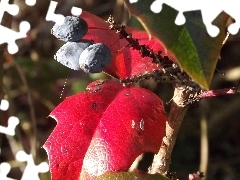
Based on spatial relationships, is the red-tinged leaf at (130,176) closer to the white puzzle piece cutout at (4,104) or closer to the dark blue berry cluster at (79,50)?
the dark blue berry cluster at (79,50)

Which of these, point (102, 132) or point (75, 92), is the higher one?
point (75, 92)

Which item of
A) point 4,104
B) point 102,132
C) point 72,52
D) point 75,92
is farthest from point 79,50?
point 75,92

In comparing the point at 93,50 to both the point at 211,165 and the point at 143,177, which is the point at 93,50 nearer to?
the point at 143,177

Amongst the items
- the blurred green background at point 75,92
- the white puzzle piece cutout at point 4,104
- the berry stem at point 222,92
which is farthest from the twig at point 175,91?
the blurred green background at point 75,92

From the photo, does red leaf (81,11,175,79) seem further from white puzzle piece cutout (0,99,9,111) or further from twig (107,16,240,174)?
white puzzle piece cutout (0,99,9,111)

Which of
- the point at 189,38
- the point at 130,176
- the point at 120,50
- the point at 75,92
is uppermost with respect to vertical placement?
the point at 75,92

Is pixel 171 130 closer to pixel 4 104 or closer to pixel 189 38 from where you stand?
pixel 189 38

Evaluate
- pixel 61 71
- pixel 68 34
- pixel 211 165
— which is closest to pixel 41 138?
pixel 61 71

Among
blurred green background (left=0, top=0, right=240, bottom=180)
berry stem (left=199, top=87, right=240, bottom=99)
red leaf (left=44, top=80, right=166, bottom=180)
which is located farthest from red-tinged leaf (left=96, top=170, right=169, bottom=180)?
blurred green background (left=0, top=0, right=240, bottom=180)
